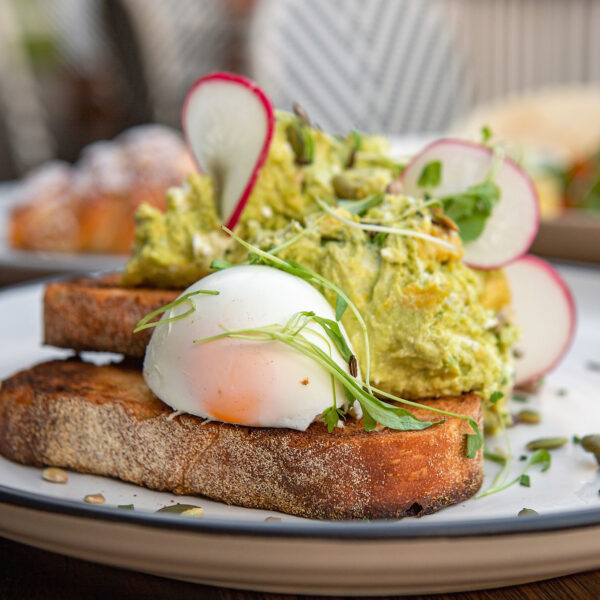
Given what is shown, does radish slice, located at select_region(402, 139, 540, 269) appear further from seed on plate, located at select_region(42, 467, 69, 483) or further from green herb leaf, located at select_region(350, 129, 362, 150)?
seed on plate, located at select_region(42, 467, 69, 483)

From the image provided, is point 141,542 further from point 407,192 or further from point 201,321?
point 407,192

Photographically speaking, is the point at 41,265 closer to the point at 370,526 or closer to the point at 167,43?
the point at 370,526

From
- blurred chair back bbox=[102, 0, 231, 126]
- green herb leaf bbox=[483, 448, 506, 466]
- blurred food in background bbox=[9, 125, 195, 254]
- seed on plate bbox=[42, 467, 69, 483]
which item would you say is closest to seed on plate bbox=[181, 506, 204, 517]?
seed on plate bbox=[42, 467, 69, 483]

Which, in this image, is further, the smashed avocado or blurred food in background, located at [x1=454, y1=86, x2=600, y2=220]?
blurred food in background, located at [x1=454, y1=86, x2=600, y2=220]

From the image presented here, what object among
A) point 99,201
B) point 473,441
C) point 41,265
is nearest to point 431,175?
point 473,441

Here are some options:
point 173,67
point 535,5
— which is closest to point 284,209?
point 173,67

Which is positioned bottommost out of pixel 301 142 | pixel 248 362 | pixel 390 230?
pixel 248 362

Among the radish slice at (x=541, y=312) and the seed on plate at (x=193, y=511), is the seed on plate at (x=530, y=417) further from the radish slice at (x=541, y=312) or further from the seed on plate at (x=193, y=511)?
the seed on plate at (x=193, y=511)
